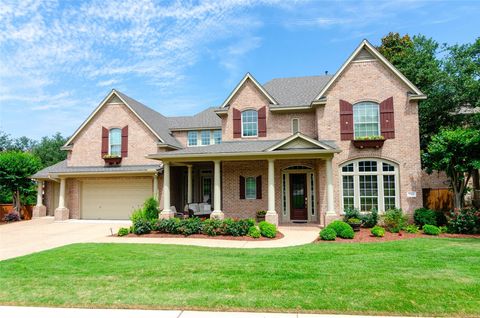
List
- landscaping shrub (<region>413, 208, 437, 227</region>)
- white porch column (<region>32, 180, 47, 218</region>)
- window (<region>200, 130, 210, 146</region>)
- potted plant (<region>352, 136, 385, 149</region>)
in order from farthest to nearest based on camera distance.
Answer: window (<region>200, 130, 210, 146</region>)
white porch column (<region>32, 180, 47, 218</region>)
potted plant (<region>352, 136, 385, 149</region>)
landscaping shrub (<region>413, 208, 437, 227</region>)

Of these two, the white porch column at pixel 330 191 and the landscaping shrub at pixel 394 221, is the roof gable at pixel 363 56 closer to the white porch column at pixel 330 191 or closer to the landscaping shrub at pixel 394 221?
the white porch column at pixel 330 191

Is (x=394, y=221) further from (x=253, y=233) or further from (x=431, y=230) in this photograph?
(x=253, y=233)

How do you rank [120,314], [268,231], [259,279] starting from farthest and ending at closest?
[268,231]
[259,279]
[120,314]

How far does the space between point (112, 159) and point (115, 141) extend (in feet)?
4.42

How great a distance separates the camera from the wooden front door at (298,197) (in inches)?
698

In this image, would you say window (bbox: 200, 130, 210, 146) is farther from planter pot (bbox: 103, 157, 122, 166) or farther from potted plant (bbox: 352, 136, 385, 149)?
potted plant (bbox: 352, 136, 385, 149)

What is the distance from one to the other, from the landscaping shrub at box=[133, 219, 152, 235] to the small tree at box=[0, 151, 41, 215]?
1399cm

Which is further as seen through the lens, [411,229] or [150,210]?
[150,210]

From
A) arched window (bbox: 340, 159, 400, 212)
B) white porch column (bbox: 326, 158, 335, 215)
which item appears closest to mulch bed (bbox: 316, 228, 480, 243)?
white porch column (bbox: 326, 158, 335, 215)

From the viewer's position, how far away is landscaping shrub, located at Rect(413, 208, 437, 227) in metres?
14.6

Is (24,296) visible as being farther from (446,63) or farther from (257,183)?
(446,63)

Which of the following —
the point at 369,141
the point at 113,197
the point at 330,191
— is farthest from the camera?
the point at 113,197

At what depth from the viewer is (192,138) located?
78.2 ft

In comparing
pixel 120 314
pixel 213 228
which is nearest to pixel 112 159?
pixel 213 228
